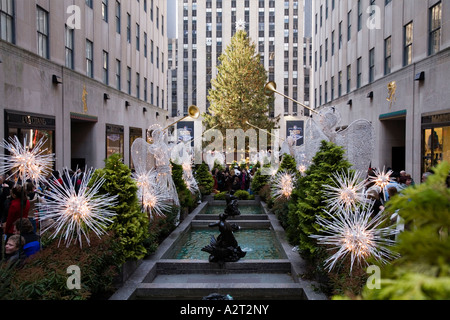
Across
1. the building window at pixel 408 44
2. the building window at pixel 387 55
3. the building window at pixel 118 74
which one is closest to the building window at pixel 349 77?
the building window at pixel 387 55

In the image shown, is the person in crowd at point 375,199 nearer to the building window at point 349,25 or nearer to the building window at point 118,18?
the building window at point 349,25

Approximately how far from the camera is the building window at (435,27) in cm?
1619

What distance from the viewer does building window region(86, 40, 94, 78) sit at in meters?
23.0

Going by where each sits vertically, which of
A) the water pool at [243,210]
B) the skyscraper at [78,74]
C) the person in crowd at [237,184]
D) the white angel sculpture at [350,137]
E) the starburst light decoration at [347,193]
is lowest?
the water pool at [243,210]

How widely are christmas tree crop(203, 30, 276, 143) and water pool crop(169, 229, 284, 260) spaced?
33.6 m

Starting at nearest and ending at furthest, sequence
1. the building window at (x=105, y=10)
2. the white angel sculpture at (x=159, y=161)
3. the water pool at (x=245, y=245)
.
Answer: the water pool at (x=245, y=245)
the white angel sculpture at (x=159, y=161)
the building window at (x=105, y=10)

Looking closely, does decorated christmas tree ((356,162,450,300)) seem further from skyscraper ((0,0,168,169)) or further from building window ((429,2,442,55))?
building window ((429,2,442,55))

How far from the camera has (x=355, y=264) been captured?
6293mm

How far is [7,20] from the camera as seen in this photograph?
14.5 metres

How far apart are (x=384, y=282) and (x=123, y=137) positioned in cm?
2935

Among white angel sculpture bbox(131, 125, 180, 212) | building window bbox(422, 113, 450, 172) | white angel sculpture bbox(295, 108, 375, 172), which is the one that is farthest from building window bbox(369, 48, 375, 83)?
white angel sculpture bbox(131, 125, 180, 212)

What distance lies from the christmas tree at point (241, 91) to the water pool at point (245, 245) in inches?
1323

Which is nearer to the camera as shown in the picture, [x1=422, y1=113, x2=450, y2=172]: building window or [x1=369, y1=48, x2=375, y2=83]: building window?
[x1=422, y1=113, x2=450, y2=172]: building window

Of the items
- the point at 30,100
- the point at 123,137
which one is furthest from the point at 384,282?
the point at 123,137
